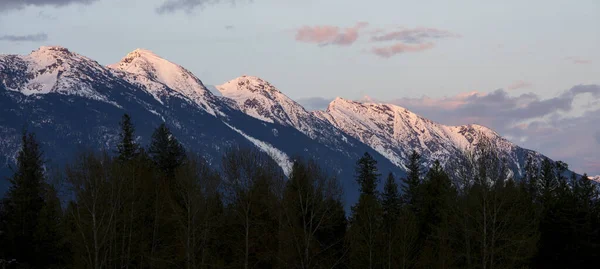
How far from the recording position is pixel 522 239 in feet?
241

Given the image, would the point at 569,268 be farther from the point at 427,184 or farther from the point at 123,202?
the point at 123,202

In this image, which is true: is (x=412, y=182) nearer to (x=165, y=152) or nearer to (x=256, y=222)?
(x=165, y=152)

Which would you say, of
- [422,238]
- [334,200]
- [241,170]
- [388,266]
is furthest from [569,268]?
[241,170]

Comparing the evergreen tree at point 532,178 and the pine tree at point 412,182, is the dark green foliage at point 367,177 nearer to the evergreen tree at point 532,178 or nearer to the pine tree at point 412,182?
the pine tree at point 412,182

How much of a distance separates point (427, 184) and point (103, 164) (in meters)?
36.2

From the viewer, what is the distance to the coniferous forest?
7556cm

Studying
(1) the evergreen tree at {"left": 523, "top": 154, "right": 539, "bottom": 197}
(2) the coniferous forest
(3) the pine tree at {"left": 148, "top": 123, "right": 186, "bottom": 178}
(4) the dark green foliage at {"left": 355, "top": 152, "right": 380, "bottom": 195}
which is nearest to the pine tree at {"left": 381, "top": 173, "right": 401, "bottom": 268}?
(2) the coniferous forest

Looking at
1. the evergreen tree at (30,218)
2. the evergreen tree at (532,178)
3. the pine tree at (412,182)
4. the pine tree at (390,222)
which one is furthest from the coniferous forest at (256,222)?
the evergreen tree at (532,178)

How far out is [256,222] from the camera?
78500 millimetres

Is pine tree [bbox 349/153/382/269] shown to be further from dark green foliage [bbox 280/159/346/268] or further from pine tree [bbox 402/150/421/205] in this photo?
pine tree [bbox 402/150/421/205]

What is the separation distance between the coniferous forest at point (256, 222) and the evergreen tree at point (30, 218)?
11cm

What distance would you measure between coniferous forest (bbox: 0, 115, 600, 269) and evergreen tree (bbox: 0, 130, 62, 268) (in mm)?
113

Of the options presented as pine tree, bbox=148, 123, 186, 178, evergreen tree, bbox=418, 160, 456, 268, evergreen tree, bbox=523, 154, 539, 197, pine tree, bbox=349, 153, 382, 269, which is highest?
evergreen tree, bbox=523, 154, 539, 197

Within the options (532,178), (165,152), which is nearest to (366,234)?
(165,152)
